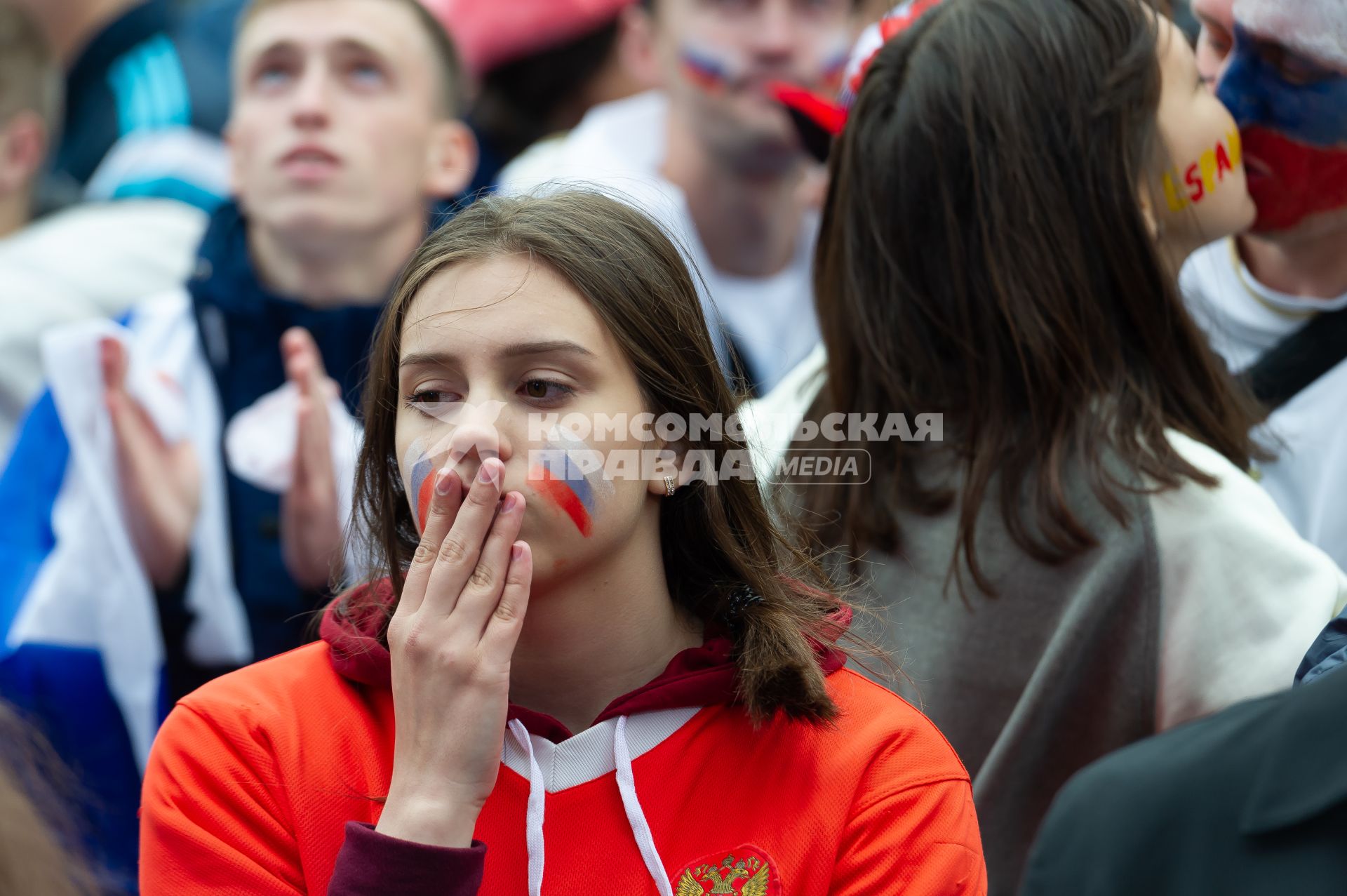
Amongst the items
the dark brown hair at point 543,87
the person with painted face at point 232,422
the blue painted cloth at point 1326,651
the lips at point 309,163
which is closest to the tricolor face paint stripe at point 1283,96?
the blue painted cloth at point 1326,651

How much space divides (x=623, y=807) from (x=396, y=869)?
12.3 inches

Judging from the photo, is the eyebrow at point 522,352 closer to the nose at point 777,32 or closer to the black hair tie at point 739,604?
the black hair tie at point 739,604

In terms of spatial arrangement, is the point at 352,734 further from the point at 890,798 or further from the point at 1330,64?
the point at 1330,64

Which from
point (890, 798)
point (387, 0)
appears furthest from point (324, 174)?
point (890, 798)

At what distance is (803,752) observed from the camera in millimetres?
1854

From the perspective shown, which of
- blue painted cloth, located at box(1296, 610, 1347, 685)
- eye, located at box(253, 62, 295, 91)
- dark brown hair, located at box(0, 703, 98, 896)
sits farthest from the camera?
eye, located at box(253, 62, 295, 91)

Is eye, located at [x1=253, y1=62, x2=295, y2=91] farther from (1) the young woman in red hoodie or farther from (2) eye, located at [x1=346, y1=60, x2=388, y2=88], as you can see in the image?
(1) the young woman in red hoodie

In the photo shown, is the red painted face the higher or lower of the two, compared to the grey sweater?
higher

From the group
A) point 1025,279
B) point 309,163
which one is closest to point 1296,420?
point 1025,279

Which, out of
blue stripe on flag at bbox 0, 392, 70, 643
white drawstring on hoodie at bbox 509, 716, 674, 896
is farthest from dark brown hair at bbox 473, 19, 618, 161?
white drawstring on hoodie at bbox 509, 716, 674, 896

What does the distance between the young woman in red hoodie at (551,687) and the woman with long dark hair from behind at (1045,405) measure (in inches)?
15.2

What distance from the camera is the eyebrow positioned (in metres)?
1.82

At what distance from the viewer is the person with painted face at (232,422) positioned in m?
3.11

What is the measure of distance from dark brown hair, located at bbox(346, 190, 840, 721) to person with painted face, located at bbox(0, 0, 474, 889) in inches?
32.2
